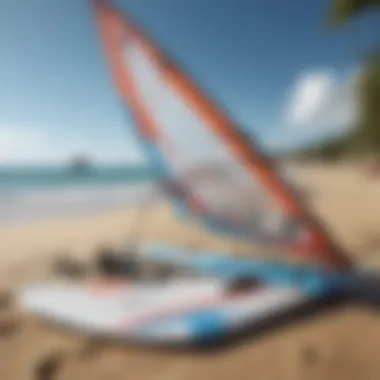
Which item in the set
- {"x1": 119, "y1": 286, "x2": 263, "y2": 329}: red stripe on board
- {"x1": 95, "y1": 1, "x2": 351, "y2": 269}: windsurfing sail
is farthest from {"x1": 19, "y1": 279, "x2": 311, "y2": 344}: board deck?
{"x1": 95, "y1": 1, "x2": 351, "y2": 269}: windsurfing sail

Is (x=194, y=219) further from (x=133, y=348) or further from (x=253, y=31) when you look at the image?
(x=253, y=31)

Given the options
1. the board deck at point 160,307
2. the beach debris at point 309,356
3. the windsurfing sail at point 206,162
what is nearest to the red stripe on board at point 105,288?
the board deck at point 160,307

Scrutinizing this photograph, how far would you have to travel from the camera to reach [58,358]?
1.16 m

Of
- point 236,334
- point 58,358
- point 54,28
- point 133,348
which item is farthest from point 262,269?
point 54,28

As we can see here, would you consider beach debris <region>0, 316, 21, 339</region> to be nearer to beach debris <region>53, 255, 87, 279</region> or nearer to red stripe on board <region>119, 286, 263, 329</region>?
beach debris <region>53, 255, 87, 279</region>

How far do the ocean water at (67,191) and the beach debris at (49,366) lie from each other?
31 cm

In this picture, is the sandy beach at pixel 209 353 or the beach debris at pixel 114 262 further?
the beach debris at pixel 114 262

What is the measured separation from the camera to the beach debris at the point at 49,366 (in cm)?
115

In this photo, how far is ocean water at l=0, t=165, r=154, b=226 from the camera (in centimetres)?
124

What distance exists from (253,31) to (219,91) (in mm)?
149

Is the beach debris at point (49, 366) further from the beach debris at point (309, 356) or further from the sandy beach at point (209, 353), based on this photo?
the beach debris at point (309, 356)

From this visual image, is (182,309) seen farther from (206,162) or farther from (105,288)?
(206,162)

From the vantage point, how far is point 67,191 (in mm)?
1244

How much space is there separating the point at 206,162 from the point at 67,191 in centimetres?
33
